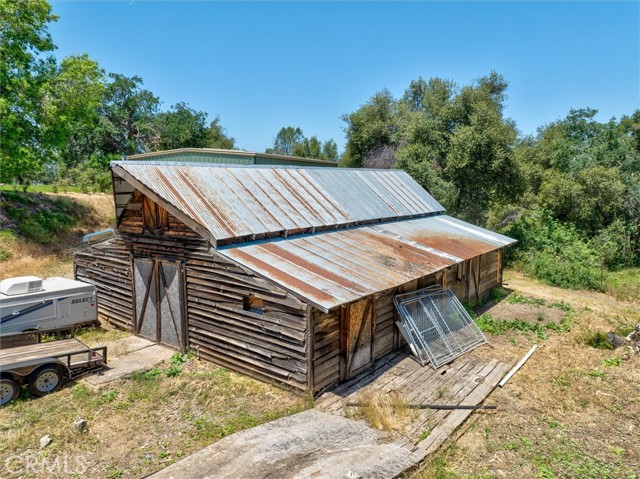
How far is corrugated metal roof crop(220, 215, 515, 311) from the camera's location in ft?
30.4

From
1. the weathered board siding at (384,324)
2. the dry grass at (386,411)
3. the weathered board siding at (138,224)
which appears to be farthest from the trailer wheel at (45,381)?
the weathered board siding at (384,324)

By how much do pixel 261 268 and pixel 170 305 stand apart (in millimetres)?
3847

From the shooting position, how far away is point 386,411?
829cm

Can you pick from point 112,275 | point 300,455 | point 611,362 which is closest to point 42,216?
point 112,275

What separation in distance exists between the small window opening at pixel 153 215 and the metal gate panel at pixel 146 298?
114 centimetres

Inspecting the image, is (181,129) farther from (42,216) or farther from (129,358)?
(129,358)

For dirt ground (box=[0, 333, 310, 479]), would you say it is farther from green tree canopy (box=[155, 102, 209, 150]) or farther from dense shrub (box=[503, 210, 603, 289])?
green tree canopy (box=[155, 102, 209, 150])

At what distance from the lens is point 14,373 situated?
28.5ft

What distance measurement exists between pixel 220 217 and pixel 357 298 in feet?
14.4

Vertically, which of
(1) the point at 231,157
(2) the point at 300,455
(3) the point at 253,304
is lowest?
(2) the point at 300,455

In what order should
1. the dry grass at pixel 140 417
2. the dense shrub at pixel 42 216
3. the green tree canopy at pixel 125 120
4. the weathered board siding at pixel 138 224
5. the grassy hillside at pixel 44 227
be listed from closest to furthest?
the dry grass at pixel 140 417
the weathered board siding at pixel 138 224
the grassy hillside at pixel 44 227
the dense shrub at pixel 42 216
the green tree canopy at pixel 125 120

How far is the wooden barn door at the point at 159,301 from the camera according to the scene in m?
11.6

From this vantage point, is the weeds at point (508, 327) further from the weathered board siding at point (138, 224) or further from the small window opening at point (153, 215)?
the small window opening at point (153, 215)

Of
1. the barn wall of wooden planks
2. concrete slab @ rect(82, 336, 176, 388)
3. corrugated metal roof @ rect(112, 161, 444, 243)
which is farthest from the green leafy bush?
concrete slab @ rect(82, 336, 176, 388)
